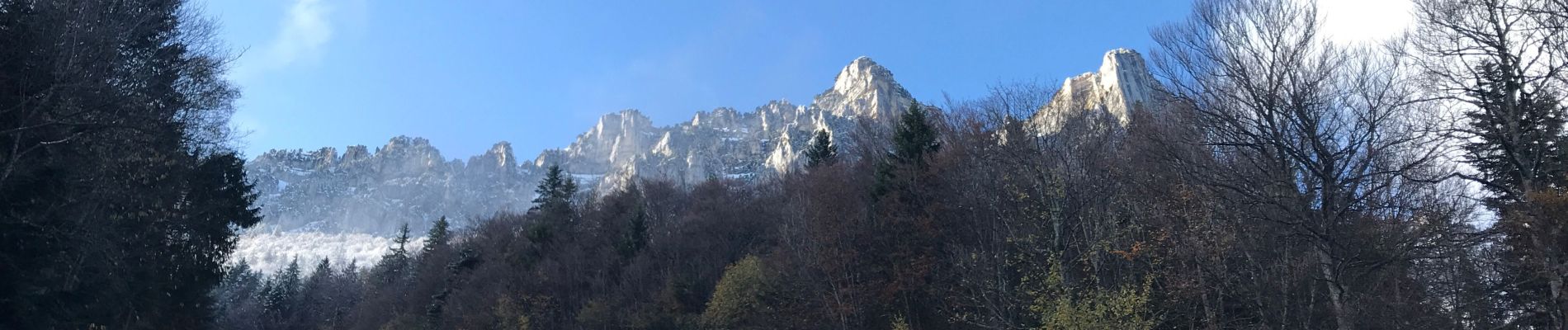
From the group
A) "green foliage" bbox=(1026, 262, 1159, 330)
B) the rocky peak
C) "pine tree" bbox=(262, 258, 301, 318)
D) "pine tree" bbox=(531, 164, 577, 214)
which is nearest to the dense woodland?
"green foliage" bbox=(1026, 262, 1159, 330)

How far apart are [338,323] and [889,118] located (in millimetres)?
47758

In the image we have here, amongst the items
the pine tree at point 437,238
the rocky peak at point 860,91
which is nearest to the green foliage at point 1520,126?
the pine tree at point 437,238

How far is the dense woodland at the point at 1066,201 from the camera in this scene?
10508mm

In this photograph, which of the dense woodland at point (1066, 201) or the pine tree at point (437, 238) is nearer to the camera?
the dense woodland at point (1066, 201)

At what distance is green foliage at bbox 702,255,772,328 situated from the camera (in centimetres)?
2831

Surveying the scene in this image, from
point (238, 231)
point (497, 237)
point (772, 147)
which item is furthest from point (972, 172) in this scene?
point (772, 147)

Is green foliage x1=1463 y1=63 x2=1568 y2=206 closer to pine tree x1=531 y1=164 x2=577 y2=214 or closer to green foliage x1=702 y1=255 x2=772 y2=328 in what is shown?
green foliage x1=702 y1=255 x2=772 y2=328

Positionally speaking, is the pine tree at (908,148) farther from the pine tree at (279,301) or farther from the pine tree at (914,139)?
the pine tree at (279,301)

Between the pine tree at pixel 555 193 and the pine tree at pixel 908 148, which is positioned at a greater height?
the pine tree at pixel 555 193

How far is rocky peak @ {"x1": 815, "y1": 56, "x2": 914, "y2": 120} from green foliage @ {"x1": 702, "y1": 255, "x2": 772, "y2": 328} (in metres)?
129

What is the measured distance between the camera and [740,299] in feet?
95.8

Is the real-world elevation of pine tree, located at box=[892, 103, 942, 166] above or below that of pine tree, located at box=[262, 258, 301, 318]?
below

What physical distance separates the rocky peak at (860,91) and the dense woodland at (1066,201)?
133339 mm

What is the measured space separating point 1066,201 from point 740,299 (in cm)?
1456
